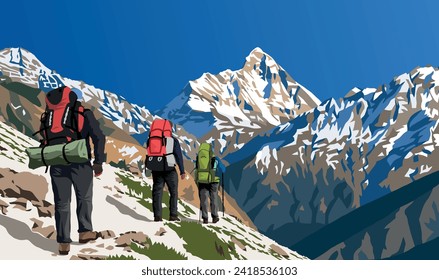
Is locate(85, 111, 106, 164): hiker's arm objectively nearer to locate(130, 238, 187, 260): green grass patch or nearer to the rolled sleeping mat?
the rolled sleeping mat

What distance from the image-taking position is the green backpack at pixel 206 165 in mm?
22188

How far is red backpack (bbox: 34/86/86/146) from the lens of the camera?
44.3 ft

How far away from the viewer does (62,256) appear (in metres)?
13.8

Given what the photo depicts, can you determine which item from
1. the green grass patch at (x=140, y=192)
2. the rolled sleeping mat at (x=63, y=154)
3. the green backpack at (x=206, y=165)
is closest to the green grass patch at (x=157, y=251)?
the rolled sleeping mat at (x=63, y=154)

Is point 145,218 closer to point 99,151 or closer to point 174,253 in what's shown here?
point 174,253

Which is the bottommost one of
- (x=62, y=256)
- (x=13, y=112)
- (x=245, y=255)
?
(x=62, y=256)

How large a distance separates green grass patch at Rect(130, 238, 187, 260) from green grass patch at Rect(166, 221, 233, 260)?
127 centimetres

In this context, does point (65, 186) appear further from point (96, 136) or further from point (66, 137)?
point (96, 136)

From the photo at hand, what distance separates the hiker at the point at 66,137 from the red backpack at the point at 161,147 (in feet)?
17.9

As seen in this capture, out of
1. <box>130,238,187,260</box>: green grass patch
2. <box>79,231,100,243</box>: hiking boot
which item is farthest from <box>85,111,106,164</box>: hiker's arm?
<box>130,238,187,260</box>: green grass patch

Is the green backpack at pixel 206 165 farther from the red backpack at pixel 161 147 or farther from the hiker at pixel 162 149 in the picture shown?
the red backpack at pixel 161 147
